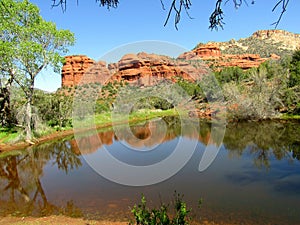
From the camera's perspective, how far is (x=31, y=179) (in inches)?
504

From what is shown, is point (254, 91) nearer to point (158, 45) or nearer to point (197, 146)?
point (197, 146)

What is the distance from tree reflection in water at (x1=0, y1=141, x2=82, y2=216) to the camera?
8.79 meters

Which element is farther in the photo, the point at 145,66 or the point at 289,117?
the point at 145,66

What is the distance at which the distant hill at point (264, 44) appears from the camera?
371 feet

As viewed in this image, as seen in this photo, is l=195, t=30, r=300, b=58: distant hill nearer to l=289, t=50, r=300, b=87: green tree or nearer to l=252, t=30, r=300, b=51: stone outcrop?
l=252, t=30, r=300, b=51: stone outcrop

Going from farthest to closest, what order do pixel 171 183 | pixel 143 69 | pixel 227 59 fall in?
pixel 227 59
pixel 143 69
pixel 171 183

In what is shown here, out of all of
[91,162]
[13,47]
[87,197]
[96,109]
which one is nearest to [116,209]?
[87,197]

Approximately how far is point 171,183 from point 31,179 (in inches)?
286

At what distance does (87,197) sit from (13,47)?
13.9 meters

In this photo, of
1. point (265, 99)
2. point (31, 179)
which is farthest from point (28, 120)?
point (265, 99)

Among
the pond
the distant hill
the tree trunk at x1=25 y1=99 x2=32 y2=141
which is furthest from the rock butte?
the pond

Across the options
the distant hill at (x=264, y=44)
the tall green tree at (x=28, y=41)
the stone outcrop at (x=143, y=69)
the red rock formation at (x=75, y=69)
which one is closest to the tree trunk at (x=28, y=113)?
the tall green tree at (x=28, y=41)

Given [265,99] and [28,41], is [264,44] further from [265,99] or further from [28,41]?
[28,41]

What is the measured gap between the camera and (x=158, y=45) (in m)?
13.9
